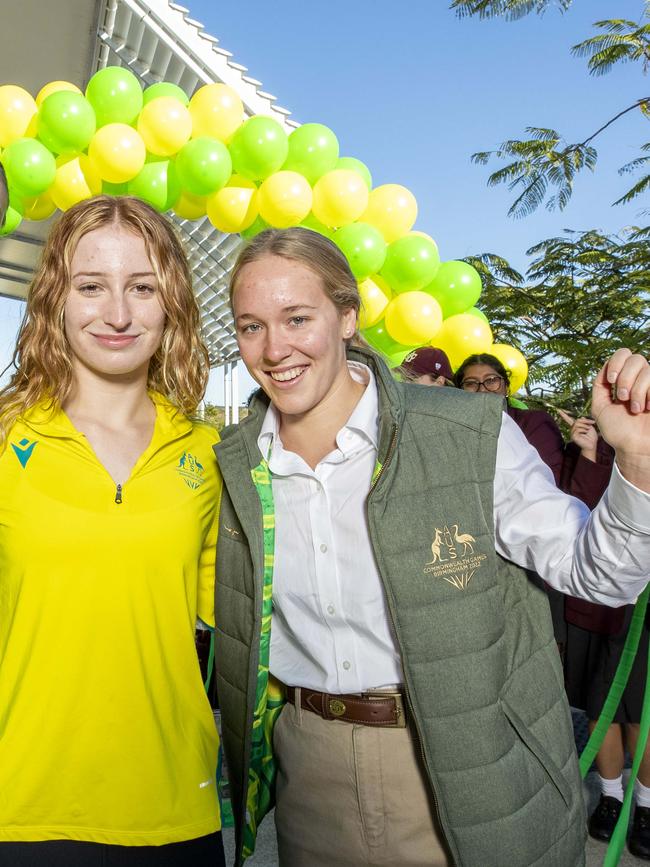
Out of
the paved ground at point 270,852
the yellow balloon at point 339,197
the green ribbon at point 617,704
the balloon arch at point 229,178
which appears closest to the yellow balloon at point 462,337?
the balloon arch at point 229,178

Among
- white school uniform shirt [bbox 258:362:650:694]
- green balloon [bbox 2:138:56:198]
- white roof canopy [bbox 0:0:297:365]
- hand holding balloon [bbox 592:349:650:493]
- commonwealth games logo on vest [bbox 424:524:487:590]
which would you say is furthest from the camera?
white roof canopy [bbox 0:0:297:365]

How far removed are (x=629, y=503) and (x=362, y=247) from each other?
4.44 metres

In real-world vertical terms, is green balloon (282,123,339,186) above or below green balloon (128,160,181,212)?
above

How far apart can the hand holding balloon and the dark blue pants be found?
4.22 ft

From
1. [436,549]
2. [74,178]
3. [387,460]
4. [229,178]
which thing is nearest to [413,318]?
[229,178]

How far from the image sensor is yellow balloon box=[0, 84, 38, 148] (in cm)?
558

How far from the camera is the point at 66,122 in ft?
17.9

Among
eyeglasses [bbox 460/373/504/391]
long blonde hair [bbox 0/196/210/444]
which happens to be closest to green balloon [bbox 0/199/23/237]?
eyeglasses [bbox 460/373/504/391]

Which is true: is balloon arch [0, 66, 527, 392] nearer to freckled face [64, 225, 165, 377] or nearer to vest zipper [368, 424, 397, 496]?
freckled face [64, 225, 165, 377]

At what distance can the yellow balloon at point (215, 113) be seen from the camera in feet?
19.1

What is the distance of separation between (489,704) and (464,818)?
24 cm

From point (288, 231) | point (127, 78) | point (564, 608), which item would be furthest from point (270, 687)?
point (127, 78)

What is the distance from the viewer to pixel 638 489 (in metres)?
1.51

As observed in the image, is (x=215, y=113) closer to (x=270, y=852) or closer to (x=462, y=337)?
(x=462, y=337)
